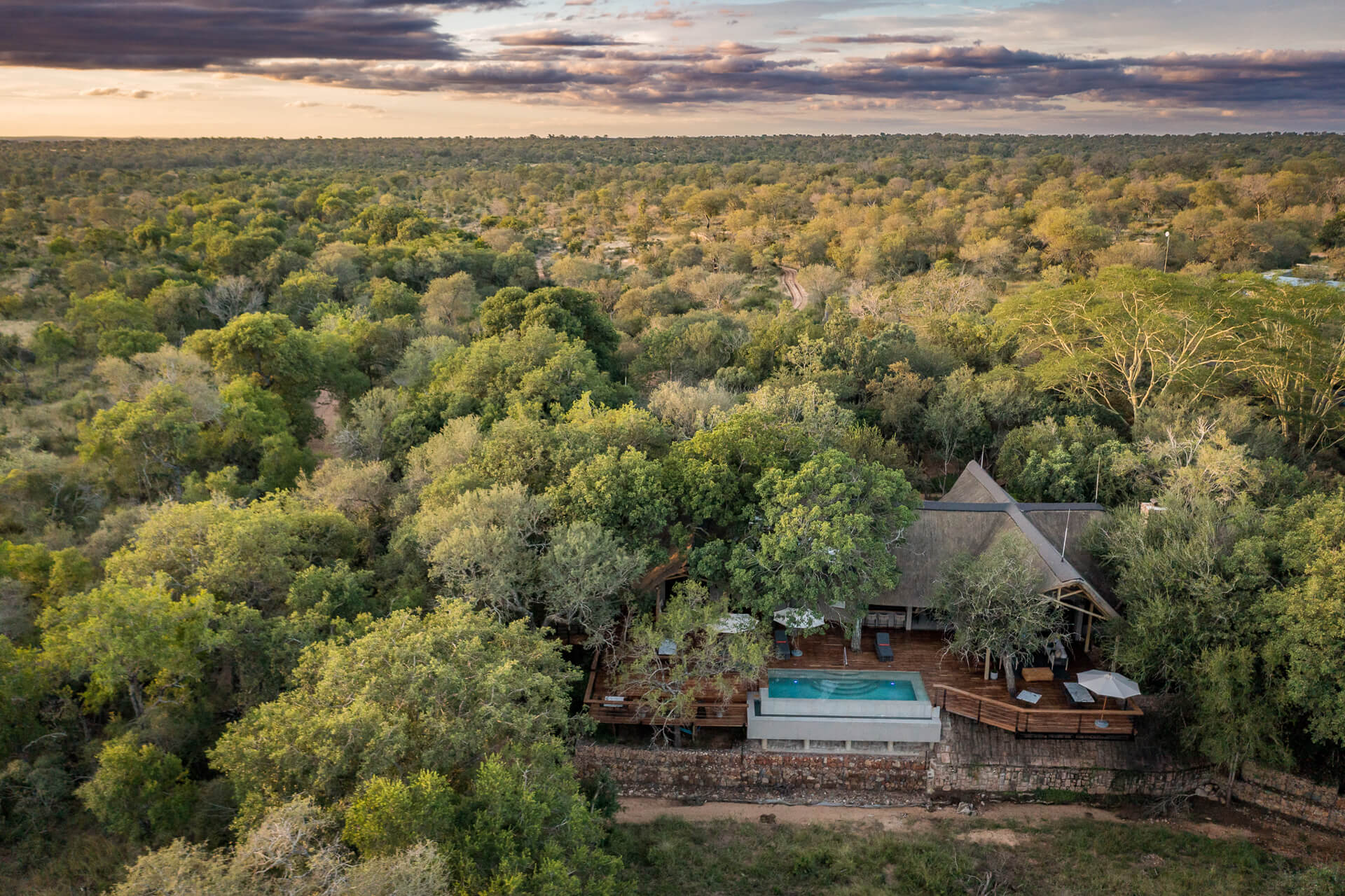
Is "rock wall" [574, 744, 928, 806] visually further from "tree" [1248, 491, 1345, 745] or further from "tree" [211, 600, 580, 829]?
"tree" [1248, 491, 1345, 745]

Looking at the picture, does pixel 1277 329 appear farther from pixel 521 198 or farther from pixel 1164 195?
pixel 521 198

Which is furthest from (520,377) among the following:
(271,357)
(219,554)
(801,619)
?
(801,619)

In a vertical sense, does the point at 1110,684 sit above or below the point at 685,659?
below

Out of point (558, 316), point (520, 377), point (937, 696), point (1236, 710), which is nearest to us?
point (1236, 710)

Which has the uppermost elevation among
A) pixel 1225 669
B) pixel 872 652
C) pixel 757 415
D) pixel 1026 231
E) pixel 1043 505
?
pixel 1026 231

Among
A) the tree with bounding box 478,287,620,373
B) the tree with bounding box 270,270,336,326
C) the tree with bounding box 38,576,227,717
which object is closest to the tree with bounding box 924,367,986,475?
the tree with bounding box 478,287,620,373

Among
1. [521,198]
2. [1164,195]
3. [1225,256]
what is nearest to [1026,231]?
[1225,256]

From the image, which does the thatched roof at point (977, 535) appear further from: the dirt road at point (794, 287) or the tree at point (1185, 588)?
the dirt road at point (794, 287)

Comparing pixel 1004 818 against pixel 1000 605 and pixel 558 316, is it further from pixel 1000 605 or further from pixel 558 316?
pixel 558 316
